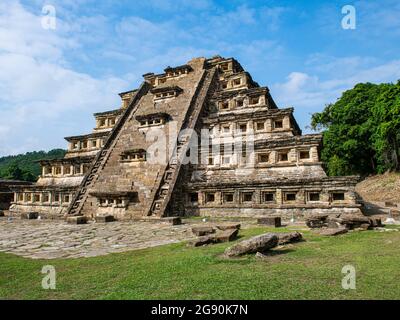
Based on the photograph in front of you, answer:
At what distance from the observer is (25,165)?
95625mm

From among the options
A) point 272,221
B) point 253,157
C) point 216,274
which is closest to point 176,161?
point 253,157

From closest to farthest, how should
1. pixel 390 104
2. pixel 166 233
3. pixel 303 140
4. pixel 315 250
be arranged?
pixel 315 250 → pixel 166 233 → pixel 303 140 → pixel 390 104

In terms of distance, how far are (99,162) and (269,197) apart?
12855mm

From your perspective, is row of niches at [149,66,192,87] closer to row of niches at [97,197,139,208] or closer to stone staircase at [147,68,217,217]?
stone staircase at [147,68,217,217]

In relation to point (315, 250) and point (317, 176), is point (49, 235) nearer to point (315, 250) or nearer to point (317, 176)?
point (315, 250)

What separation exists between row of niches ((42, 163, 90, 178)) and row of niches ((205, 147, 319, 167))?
38.8ft

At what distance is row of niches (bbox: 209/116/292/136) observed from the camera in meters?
→ 19.7

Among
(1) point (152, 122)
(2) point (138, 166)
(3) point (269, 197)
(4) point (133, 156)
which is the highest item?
(1) point (152, 122)

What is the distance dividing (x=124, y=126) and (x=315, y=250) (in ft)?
63.9

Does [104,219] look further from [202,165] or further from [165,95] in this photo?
[165,95]

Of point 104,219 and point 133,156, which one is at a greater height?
point 133,156

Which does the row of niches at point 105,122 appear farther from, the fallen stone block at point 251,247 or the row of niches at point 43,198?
the fallen stone block at point 251,247

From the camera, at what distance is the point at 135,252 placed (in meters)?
8.88
